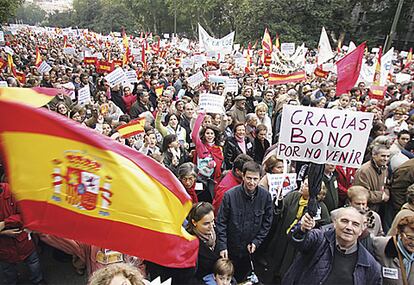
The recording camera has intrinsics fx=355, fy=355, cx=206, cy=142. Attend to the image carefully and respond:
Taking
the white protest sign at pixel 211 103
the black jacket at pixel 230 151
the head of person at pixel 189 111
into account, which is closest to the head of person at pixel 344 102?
the white protest sign at pixel 211 103

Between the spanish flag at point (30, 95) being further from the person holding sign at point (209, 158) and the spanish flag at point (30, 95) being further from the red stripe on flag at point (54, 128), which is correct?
the person holding sign at point (209, 158)

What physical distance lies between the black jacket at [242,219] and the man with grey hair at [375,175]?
1.30m

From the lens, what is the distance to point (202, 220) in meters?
3.06

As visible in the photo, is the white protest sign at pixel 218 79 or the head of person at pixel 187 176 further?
the white protest sign at pixel 218 79

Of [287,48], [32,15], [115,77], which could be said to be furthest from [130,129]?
[32,15]

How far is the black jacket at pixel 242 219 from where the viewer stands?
3.51m

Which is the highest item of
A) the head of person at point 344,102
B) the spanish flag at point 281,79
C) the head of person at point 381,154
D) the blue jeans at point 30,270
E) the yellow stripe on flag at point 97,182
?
the yellow stripe on flag at point 97,182

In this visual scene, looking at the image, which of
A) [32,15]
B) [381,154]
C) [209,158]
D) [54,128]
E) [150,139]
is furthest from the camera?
[32,15]

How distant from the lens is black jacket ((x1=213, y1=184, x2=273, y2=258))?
11.5 ft

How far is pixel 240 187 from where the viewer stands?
3.56 metres

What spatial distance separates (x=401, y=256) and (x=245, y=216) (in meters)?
1.38

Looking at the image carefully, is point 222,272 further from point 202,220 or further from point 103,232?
point 103,232

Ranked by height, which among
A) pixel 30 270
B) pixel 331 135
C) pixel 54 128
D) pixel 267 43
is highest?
pixel 267 43

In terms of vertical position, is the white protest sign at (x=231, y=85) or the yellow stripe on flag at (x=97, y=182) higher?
the yellow stripe on flag at (x=97, y=182)
